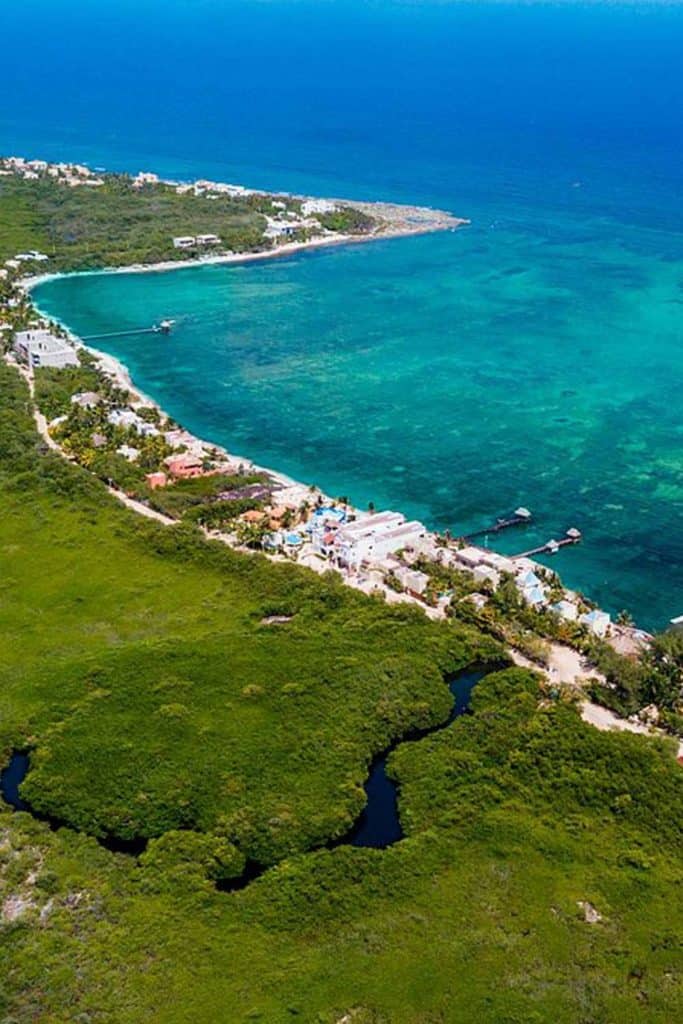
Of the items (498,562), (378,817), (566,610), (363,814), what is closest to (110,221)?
(498,562)

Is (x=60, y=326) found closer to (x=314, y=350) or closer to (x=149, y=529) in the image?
(x=314, y=350)

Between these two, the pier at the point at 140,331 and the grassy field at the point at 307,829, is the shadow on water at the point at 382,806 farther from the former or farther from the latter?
the pier at the point at 140,331

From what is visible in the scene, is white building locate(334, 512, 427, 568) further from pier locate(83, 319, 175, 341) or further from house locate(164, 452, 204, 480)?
pier locate(83, 319, 175, 341)

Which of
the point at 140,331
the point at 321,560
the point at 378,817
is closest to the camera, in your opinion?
the point at 378,817

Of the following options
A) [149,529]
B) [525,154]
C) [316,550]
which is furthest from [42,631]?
[525,154]

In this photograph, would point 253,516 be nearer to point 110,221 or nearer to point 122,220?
point 110,221
